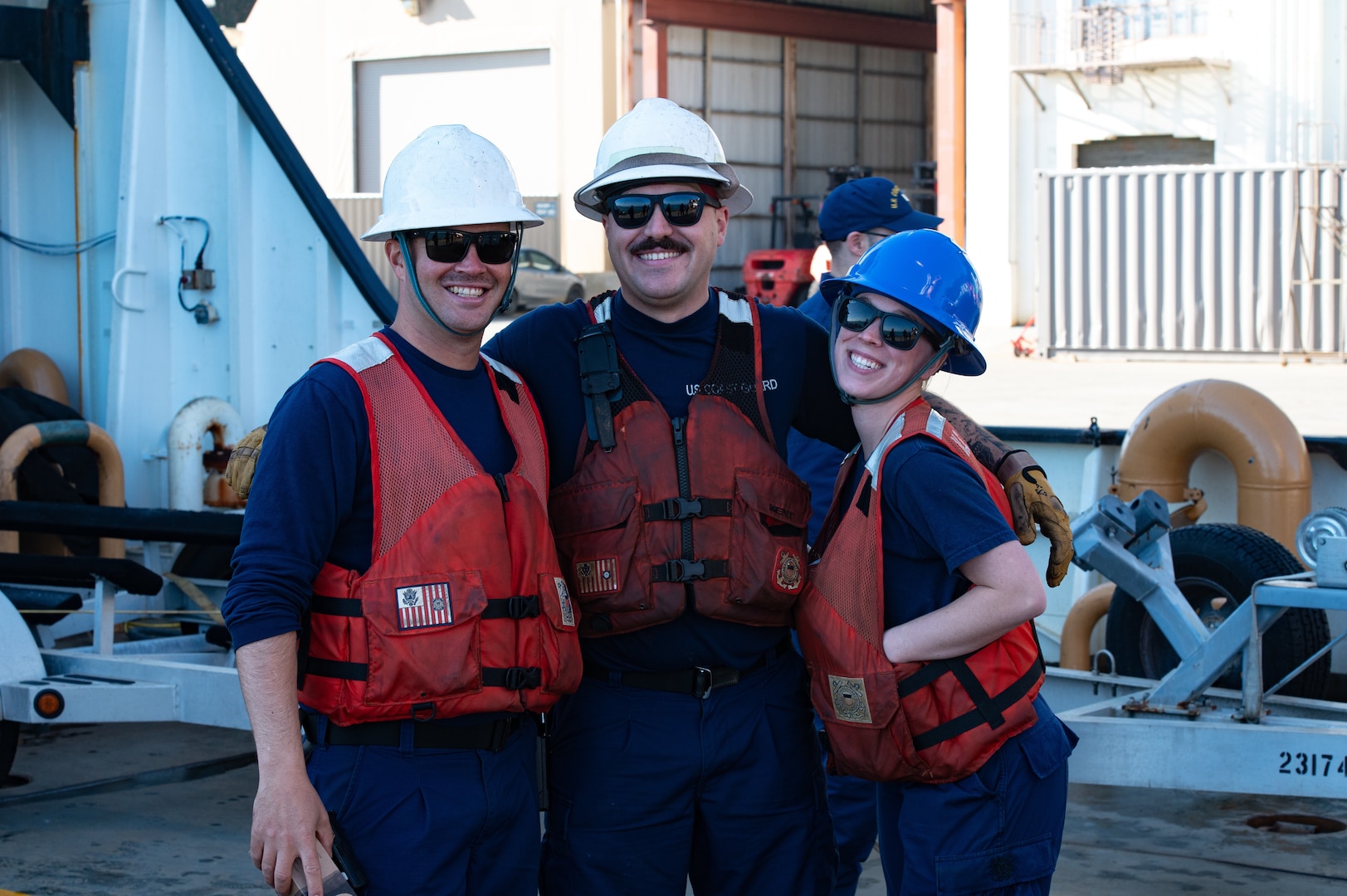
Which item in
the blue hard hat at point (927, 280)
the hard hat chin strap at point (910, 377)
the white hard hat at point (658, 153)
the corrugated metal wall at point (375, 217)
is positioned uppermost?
the corrugated metal wall at point (375, 217)

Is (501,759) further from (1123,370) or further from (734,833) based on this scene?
(1123,370)

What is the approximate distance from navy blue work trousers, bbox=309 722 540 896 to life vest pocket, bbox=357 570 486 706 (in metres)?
0.10

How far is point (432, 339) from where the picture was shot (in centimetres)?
280

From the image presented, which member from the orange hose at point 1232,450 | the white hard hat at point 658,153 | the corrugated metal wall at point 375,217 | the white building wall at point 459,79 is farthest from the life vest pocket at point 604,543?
the corrugated metal wall at point 375,217

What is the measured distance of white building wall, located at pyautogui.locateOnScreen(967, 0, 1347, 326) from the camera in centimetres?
2389

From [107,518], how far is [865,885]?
290 cm

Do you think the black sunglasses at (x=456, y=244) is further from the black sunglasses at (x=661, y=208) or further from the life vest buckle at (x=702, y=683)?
the life vest buckle at (x=702, y=683)

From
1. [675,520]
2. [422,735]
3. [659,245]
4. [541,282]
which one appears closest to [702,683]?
[675,520]

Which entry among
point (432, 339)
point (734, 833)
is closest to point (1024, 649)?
point (734, 833)

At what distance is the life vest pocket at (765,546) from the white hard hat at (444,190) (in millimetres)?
724

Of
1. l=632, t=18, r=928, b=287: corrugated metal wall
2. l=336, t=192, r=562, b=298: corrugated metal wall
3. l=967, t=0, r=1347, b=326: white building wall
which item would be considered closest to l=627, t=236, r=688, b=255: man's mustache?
l=967, t=0, r=1347, b=326: white building wall

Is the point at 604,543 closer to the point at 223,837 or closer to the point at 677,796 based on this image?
the point at 677,796

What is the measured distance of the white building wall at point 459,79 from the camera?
32.8 meters

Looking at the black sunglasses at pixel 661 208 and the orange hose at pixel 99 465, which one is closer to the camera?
the black sunglasses at pixel 661 208
